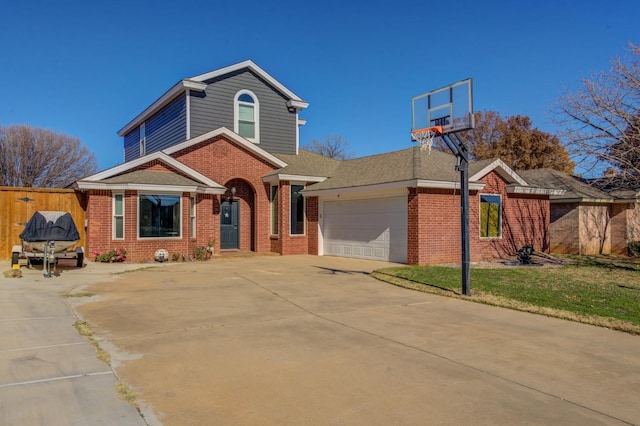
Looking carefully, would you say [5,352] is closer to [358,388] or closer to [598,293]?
[358,388]

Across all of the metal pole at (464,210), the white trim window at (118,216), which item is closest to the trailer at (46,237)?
the white trim window at (118,216)

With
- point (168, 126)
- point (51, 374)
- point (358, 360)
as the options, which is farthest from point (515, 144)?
point (51, 374)

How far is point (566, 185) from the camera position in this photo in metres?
22.2

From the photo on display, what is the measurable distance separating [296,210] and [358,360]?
14.4 metres

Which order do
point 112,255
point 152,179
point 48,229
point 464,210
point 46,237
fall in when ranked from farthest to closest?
point 152,179 → point 112,255 → point 48,229 → point 46,237 → point 464,210

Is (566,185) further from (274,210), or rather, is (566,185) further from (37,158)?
(37,158)

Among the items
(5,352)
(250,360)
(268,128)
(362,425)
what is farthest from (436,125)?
(268,128)

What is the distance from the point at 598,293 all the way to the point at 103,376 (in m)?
9.84

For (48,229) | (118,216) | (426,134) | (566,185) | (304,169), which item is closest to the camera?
(426,134)

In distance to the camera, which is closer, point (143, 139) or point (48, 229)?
point (48, 229)

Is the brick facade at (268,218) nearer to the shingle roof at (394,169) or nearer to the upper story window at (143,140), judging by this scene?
the shingle roof at (394,169)

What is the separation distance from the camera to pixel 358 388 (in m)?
4.59

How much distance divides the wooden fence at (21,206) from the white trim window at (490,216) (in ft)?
49.9

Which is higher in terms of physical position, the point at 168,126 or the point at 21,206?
the point at 168,126
